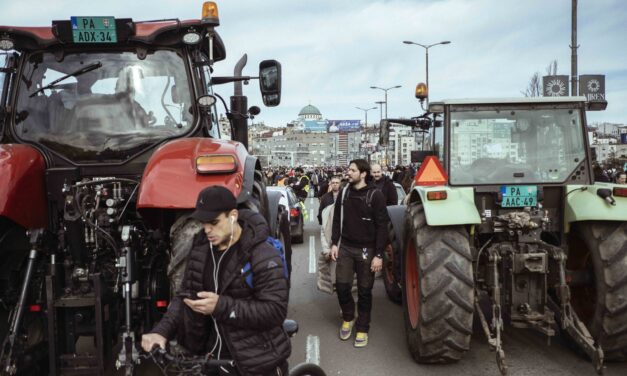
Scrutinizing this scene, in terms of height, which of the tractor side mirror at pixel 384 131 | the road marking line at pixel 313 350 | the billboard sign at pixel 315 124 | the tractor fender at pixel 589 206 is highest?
the billboard sign at pixel 315 124

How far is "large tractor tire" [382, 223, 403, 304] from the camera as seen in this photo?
6910mm

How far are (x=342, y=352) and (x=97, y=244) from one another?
2846 millimetres

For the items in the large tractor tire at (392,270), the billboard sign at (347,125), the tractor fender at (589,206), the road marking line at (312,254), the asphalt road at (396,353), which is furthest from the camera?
the billboard sign at (347,125)

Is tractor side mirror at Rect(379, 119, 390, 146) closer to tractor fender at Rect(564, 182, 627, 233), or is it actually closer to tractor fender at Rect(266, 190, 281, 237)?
tractor fender at Rect(266, 190, 281, 237)

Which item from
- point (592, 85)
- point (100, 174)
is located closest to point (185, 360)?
point (100, 174)

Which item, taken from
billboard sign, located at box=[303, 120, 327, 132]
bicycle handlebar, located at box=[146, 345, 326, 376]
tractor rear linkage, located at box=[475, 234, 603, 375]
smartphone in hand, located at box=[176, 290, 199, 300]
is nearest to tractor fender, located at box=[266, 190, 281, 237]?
tractor rear linkage, located at box=[475, 234, 603, 375]

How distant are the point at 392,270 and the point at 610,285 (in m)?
A: 3.36

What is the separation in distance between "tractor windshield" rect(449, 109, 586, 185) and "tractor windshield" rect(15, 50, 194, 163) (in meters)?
2.72

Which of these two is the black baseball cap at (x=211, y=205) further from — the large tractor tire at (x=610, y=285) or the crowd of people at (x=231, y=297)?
the large tractor tire at (x=610, y=285)

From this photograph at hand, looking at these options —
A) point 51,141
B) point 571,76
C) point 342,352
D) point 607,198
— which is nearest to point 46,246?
point 51,141

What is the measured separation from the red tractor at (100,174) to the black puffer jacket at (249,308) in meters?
0.61

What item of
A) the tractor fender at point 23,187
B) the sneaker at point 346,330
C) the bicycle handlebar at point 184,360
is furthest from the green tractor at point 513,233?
the tractor fender at point 23,187

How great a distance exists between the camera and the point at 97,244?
150 inches

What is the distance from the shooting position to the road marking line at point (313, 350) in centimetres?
542
